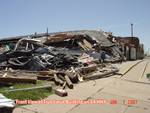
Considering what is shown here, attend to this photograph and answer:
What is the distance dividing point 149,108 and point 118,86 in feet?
10.3

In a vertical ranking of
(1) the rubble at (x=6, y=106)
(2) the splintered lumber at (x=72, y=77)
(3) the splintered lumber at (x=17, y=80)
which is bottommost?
(2) the splintered lumber at (x=72, y=77)

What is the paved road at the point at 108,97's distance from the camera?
7023 mm

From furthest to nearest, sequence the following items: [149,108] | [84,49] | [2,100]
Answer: [84,49], [149,108], [2,100]

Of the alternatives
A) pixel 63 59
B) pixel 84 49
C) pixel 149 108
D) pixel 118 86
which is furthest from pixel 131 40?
pixel 149 108

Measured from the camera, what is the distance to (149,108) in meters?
7.89

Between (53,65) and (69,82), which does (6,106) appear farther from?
(53,65)

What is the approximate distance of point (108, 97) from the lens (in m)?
8.88

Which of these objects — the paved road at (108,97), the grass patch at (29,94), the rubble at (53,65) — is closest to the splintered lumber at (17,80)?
the rubble at (53,65)

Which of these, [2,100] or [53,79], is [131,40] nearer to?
[53,79]

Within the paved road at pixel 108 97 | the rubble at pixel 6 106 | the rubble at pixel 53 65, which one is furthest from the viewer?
the rubble at pixel 53 65

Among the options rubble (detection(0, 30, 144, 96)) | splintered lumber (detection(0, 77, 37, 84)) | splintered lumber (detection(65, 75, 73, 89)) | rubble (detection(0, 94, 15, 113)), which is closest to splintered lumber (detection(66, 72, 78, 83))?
rubble (detection(0, 30, 144, 96))

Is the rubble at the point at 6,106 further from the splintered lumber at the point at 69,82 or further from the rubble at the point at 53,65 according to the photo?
the splintered lumber at the point at 69,82

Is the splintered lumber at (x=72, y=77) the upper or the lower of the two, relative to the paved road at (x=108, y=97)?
upper

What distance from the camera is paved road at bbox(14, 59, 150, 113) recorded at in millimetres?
7023
